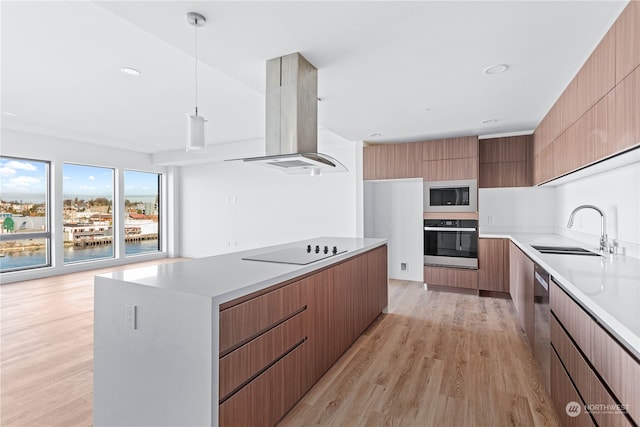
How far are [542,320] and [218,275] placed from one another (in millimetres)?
2138

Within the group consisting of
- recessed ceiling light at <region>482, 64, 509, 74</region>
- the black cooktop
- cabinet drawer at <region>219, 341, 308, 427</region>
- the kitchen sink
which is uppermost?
recessed ceiling light at <region>482, 64, 509, 74</region>

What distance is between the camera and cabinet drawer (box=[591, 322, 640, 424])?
0.94 m

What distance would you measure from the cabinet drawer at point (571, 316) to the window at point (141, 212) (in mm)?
7778

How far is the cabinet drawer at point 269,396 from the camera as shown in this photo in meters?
1.45

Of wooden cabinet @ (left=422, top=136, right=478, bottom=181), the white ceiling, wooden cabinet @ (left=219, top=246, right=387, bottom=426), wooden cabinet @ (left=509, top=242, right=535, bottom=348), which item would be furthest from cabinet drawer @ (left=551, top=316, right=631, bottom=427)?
wooden cabinet @ (left=422, top=136, right=478, bottom=181)

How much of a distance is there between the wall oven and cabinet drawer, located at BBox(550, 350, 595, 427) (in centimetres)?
Result: 273

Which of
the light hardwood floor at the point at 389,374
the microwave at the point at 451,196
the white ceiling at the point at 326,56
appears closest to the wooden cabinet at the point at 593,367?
the light hardwood floor at the point at 389,374

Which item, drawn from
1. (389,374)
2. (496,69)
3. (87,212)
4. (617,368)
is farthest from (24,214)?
(617,368)

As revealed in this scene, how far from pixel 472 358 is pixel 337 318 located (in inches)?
46.2

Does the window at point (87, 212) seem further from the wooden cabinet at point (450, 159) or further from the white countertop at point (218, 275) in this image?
the wooden cabinet at point (450, 159)

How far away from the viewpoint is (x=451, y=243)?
15.1 feet

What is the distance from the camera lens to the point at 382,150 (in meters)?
5.14

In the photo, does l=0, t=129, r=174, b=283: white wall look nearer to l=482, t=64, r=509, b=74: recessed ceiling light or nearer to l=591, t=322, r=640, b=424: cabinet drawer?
l=482, t=64, r=509, b=74: recessed ceiling light

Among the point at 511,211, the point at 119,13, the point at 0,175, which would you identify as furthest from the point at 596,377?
the point at 0,175
